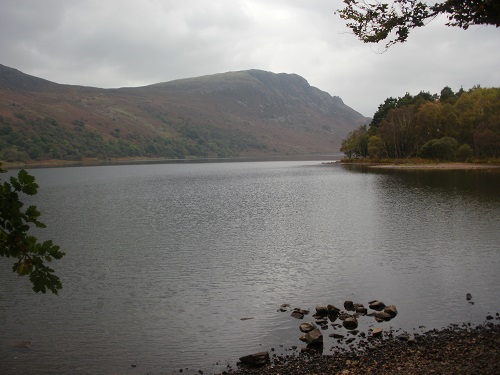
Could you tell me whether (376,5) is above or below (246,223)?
above

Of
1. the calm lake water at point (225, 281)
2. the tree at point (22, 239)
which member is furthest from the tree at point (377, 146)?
the tree at point (22, 239)

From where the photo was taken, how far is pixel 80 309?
2312 cm

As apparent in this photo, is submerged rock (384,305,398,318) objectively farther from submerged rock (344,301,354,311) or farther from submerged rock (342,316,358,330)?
submerged rock (342,316,358,330)

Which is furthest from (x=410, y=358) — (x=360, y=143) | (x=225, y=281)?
(x=360, y=143)

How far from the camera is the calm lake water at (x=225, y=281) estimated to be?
18.5 metres

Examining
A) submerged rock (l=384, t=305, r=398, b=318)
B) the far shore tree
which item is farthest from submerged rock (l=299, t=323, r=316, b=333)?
the far shore tree

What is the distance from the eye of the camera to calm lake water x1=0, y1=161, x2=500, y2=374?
60.5 ft

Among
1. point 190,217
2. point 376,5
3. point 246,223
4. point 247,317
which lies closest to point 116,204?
point 190,217

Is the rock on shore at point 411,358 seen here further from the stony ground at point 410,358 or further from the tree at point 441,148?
the tree at point 441,148

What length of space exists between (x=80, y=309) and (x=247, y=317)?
29.8ft

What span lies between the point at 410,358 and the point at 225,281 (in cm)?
1408

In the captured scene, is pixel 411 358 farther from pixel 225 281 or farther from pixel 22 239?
pixel 225 281

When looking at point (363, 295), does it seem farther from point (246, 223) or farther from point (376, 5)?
point (246, 223)

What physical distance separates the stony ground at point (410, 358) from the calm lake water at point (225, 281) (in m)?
1.57
